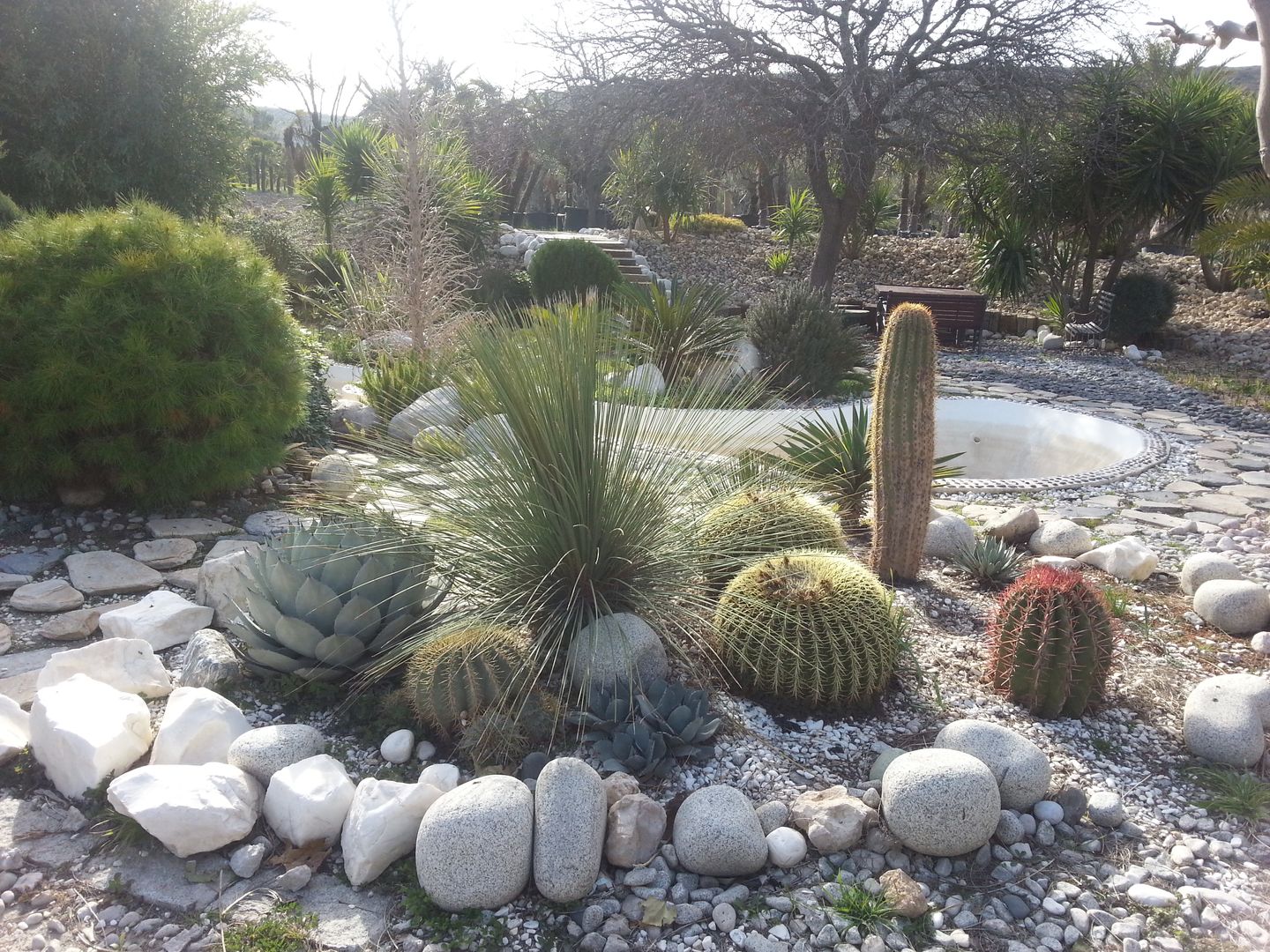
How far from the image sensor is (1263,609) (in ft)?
12.0

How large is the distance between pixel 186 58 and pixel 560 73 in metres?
5.46

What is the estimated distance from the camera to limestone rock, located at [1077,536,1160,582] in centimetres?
428

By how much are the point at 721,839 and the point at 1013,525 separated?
3.15 meters

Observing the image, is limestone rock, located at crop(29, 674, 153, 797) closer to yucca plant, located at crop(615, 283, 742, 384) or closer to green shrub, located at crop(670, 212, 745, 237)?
yucca plant, located at crop(615, 283, 742, 384)

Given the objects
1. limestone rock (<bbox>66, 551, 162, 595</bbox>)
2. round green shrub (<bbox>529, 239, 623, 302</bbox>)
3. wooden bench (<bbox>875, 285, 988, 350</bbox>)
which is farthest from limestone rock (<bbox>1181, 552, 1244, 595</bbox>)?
round green shrub (<bbox>529, 239, 623, 302</bbox>)

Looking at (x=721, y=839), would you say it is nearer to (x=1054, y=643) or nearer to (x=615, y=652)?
(x=615, y=652)

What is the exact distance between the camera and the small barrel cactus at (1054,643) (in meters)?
2.88

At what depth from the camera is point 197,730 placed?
2.64 meters

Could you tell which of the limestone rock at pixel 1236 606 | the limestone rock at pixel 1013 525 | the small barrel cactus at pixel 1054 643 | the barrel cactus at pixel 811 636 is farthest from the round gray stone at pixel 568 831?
the limestone rock at pixel 1013 525

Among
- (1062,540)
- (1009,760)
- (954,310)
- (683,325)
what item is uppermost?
(683,325)

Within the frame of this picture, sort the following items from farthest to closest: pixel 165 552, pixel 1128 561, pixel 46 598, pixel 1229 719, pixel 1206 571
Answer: pixel 165 552 → pixel 1128 561 → pixel 1206 571 → pixel 46 598 → pixel 1229 719

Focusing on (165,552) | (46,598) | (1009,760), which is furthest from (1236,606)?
(46,598)

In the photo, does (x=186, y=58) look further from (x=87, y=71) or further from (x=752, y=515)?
(x=752, y=515)

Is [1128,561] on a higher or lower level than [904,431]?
lower
